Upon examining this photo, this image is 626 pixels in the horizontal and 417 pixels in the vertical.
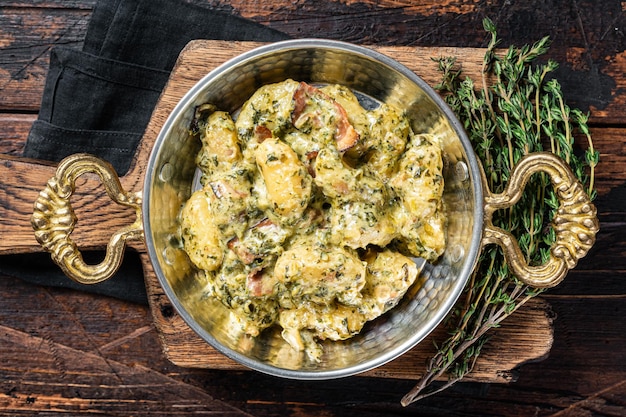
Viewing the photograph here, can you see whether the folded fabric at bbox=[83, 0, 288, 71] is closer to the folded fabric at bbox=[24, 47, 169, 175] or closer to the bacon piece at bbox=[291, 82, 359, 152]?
the folded fabric at bbox=[24, 47, 169, 175]

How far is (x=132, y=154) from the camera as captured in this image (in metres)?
1.92

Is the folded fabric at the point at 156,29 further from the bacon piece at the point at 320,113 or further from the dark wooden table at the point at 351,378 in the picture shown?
the bacon piece at the point at 320,113

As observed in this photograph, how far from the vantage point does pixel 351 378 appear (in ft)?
6.77

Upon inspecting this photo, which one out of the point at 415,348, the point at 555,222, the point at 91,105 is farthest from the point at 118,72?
the point at 555,222

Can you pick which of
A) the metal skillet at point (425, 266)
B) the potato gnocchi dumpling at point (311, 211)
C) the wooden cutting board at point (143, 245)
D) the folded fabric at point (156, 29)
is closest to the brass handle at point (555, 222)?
the metal skillet at point (425, 266)

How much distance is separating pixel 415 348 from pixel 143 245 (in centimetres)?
80

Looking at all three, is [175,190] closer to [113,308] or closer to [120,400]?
[113,308]

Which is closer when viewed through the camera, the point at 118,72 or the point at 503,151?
the point at 503,151

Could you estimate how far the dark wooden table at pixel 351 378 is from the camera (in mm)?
1961

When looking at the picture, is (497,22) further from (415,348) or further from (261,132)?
(415,348)

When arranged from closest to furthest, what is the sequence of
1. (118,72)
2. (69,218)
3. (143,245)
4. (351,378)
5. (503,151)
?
(69,218), (503,151), (143,245), (118,72), (351,378)

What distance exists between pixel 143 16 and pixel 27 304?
0.94 metres

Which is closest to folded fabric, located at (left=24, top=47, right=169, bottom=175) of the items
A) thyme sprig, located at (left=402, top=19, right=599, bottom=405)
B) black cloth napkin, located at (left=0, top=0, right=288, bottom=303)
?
black cloth napkin, located at (left=0, top=0, right=288, bottom=303)

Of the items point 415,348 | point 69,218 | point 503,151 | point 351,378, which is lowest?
point 351,378
